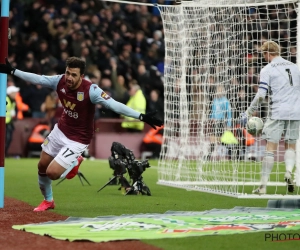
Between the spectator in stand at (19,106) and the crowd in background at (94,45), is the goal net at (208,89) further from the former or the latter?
the spectator in stand at (19,106)

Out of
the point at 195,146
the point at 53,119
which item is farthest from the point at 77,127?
the point at 53,119

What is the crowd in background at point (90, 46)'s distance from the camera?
75.4ft

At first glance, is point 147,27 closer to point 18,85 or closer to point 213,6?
point 18,85

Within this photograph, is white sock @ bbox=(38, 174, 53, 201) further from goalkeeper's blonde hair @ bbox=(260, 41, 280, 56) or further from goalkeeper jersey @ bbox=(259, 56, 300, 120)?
goalkeeper's blonde hair @ bbox=(260, 41, 280, 56)

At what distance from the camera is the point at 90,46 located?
2398 cm

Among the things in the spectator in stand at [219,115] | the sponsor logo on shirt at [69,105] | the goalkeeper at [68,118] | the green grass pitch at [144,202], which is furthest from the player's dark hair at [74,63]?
the spectator in stand at [219,115]

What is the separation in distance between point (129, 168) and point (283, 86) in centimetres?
274

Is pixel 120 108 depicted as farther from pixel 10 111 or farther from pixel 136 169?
pixel 10 111

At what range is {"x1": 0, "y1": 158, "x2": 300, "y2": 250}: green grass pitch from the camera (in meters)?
6.94

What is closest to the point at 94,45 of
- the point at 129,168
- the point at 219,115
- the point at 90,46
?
the point at 90,46

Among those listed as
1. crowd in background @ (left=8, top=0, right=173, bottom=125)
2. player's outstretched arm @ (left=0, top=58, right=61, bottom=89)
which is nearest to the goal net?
player's outstretched arm @ (left=0, top=58, right=61, bottom=89)

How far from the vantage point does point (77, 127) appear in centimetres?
990

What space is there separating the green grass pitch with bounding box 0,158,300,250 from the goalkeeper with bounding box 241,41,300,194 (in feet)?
3.37

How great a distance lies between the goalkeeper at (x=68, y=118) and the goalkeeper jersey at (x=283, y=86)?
3.13 metres
